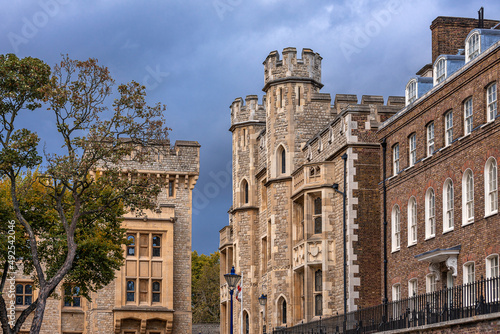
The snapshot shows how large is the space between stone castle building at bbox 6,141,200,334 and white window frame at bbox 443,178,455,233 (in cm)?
2848

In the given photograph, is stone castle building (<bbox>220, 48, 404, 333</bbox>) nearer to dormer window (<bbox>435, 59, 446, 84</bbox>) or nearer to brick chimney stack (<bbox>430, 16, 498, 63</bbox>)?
brick chimney stack (<bbox>430, 16, 498, 63</bbox>)

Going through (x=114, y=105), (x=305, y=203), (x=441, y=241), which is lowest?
(x=441, y=241)

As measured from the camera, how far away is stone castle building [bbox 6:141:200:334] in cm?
5938

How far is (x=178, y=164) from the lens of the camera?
6456 centimetres

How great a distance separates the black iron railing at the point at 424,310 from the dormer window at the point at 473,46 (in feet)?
25.5

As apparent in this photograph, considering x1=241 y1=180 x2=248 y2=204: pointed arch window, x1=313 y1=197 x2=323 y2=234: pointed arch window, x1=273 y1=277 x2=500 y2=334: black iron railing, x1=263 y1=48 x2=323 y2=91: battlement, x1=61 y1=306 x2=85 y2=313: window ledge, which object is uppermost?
x1=263 y1=48 x2=323 y2=91: battlement

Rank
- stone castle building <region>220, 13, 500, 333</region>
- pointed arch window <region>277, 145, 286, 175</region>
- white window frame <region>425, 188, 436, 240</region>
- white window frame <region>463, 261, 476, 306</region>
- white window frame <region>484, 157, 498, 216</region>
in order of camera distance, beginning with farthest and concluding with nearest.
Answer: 1. pointed arch window <region>277, 145, 286, 175</region>
2. white window frame <region>425, 188, 436, 240</region>
3. stone castle building <region>220, 13, 500, 333</region>
4. white window frame <region>484, 157, 498, 216</region>
5. white window frame <region>463, 261, 476, 306</region>

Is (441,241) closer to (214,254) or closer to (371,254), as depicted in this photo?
(371,254)

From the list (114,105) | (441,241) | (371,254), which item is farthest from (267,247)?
(441,241)

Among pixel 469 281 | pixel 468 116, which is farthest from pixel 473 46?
pixel 469 281

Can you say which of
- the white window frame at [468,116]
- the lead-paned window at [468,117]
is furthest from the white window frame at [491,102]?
the lead-paned window at [468,117]

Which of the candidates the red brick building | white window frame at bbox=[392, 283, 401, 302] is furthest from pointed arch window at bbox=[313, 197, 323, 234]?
white window frame at bbox=[392, 283, 401, 302]

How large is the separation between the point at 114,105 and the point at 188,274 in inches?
1024

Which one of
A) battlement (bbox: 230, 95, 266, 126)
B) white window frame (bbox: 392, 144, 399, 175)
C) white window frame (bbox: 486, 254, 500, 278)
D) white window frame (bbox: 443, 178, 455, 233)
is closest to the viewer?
white window frame (bbox: 486, 254, 500, 278)
